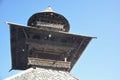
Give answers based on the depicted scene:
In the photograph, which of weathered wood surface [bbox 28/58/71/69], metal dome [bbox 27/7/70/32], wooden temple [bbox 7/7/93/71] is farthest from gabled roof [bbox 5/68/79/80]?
metal dome [bbox 27/7/70/32]

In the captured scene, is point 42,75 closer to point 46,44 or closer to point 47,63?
point 47,63

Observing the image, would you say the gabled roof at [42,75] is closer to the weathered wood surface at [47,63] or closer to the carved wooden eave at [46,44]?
the weathered wood surface at [47,63]

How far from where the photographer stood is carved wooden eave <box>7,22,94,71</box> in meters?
20.5

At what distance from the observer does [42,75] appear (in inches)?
723

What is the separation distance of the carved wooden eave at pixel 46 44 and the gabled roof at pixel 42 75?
653 mm

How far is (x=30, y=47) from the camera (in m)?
21.2

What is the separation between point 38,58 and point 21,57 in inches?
164

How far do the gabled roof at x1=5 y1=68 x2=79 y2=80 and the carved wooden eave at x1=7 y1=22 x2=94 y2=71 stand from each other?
0.65 meters

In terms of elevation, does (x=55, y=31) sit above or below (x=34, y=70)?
above

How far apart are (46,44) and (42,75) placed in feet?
11.0

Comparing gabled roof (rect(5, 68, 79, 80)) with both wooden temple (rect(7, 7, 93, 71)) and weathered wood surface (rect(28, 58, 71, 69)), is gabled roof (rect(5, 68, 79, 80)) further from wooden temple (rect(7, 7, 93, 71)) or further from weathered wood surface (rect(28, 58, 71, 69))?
wooden temple (rect(7, 7, 93, 71))

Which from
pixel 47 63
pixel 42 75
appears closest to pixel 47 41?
pixel 47 63

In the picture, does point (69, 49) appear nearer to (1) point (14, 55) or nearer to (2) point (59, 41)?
(2) point (59, 41)

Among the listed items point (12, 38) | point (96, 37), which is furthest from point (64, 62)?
point (12, 38)
